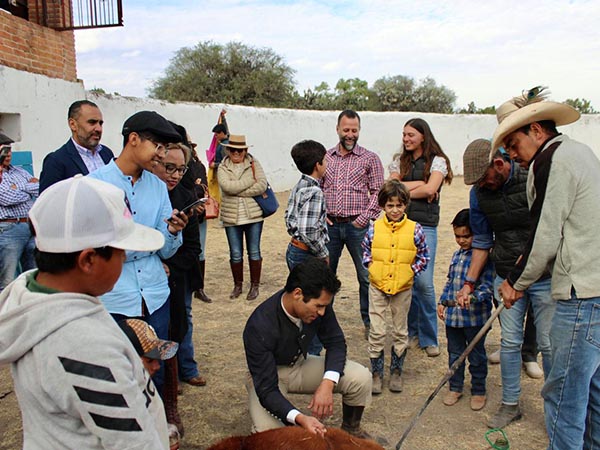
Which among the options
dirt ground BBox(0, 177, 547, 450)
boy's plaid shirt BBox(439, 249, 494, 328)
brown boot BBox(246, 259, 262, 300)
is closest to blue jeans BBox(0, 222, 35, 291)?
dirt ground BBox(0, 177, 547, 450)

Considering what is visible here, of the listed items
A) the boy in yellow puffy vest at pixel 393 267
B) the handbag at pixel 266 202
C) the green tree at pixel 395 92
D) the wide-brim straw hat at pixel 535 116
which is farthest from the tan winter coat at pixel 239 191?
the green tree at pixel 395 92

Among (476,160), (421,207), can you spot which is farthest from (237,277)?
(476,160)

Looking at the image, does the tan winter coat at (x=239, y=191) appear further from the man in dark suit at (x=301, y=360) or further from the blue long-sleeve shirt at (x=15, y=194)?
the man in dark suit at (x=301, y=360)

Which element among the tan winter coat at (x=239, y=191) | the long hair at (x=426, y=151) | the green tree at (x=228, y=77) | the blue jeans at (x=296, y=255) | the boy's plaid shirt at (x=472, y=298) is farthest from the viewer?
the green tree at (x=228, y=77)

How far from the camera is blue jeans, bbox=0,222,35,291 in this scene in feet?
16.8

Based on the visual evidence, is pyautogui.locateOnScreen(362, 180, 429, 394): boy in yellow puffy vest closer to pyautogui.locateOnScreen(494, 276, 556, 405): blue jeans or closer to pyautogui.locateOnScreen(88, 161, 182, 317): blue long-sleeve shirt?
pyautogui.locateOnScreen(494, 276, 556, 405): blue jeans

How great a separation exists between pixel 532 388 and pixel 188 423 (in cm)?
253

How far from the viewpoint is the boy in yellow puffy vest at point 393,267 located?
13.2ft

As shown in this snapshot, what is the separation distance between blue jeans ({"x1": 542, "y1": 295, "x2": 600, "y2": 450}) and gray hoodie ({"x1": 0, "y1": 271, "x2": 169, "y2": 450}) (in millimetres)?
2153

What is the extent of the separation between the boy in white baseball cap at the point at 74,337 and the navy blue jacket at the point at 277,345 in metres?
1.56

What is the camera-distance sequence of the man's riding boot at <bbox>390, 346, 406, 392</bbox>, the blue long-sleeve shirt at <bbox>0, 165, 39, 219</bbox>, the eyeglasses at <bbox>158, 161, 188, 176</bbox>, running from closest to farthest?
the eyeglasses at <bbox>158, 161, 188, 176</bbox>
the man's riding boot at <bbox>390, 346, 406, 392</bbox>
the blue long-sleeve shirt at <bbox>0, 165, 39, 219</bbox>

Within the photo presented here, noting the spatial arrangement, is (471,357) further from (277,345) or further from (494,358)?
(277,345)

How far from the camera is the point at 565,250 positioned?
266cm

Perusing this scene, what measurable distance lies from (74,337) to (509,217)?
299 cm
